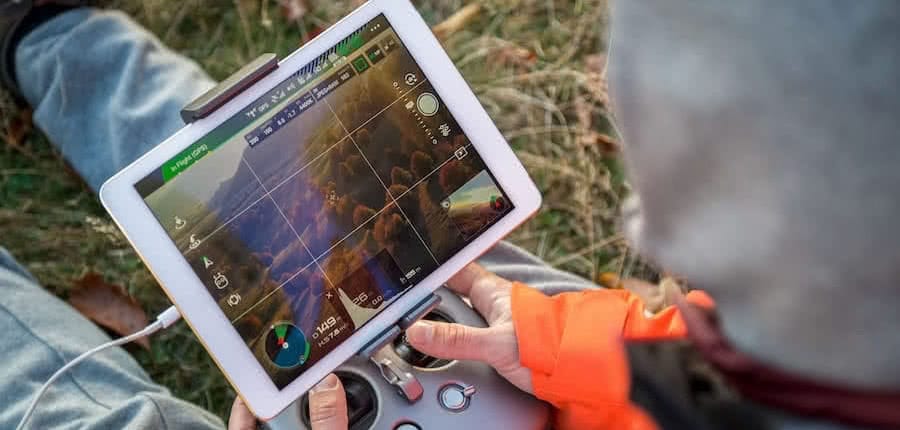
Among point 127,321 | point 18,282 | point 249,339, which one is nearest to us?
point 249,339

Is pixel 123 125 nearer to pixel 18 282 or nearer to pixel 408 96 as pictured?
pixel 18 282

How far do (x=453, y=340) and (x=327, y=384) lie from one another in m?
0.16

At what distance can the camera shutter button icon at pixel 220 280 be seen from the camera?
2.95 feet

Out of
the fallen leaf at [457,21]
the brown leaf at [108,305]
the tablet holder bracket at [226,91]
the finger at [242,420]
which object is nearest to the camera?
the tablet holder bracket at [226,91]

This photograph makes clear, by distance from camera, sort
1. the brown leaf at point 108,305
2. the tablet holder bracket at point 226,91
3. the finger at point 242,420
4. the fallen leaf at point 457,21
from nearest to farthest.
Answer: the tablet holder bracket at point 226,91
the finger at point 242,420
the brown leaf at point 108,305
the fallen leaf at point 457,21

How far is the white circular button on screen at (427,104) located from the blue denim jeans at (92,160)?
32 cm

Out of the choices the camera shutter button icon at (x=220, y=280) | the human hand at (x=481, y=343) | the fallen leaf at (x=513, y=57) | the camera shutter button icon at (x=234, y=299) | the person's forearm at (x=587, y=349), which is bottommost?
the person's forearm at (x=587, y=349)

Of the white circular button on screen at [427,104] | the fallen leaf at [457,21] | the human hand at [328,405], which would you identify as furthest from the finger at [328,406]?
the fallen leaf at [457,21]

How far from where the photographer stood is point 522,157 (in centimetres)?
150

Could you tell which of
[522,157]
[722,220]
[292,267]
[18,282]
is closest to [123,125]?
[18,282]

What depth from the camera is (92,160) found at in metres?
1.33

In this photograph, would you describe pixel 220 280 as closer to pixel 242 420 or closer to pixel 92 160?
pixel 242 420

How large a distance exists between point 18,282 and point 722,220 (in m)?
1.10

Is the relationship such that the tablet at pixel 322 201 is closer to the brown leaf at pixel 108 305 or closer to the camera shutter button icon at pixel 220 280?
the camera shutter button icon at pixel 220 280
